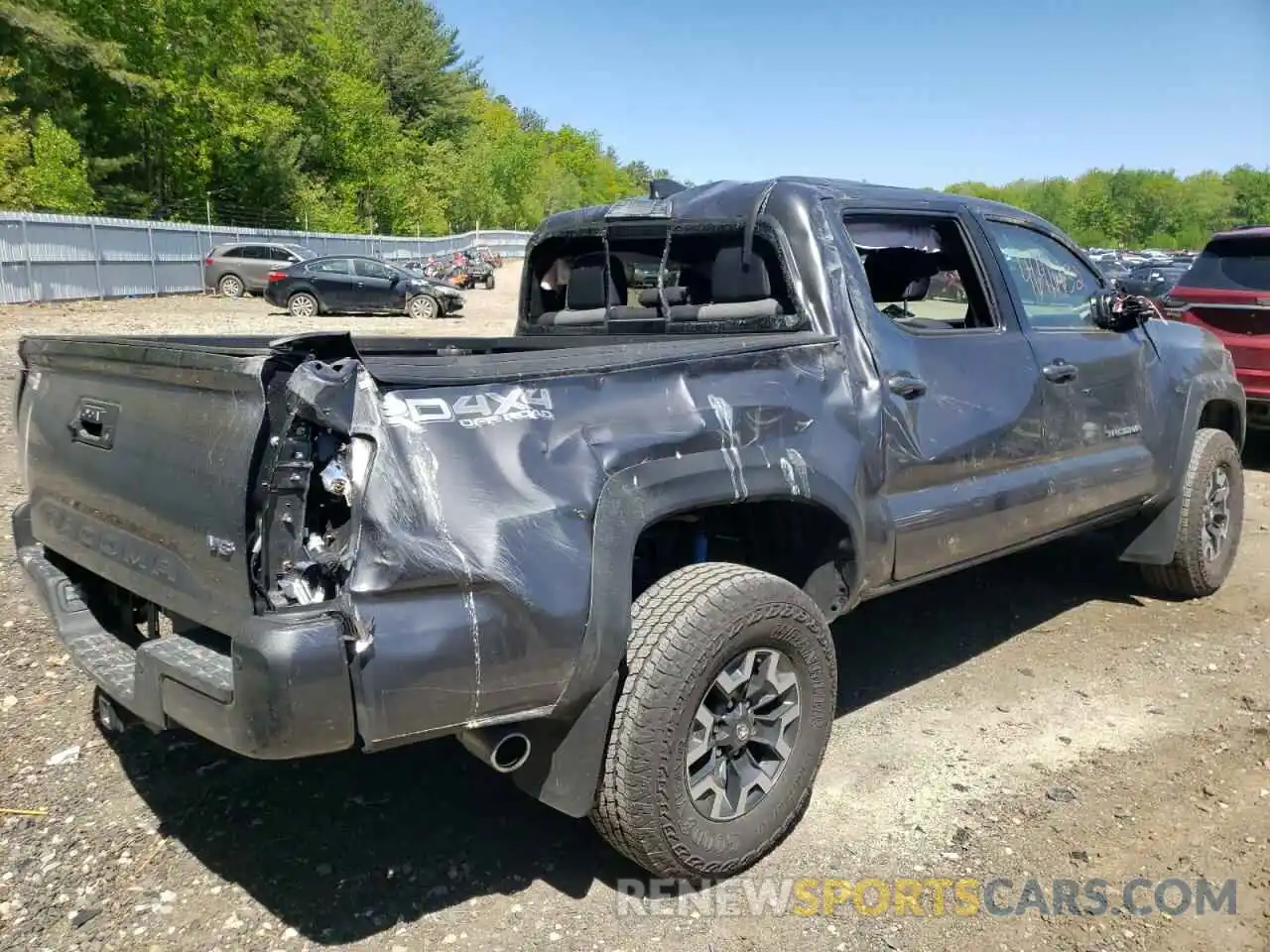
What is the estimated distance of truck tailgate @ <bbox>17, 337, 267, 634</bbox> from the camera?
2225 millimetres

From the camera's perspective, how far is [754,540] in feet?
10.7

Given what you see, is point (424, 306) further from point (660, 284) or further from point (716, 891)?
point (716, 891)

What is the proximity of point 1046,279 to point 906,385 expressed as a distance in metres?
1.34

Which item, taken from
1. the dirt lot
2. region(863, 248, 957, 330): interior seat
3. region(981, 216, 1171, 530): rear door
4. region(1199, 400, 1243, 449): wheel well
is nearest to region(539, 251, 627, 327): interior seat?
region(863, 248, 957, 330): interior seat

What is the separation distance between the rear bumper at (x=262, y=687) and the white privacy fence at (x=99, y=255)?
22.6 metres

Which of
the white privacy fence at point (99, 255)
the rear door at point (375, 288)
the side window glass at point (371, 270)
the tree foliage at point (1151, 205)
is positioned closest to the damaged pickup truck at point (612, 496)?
the rear door at point (375, 288)

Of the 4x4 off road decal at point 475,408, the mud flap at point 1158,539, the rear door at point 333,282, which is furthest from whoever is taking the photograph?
the rear door at point 333,282

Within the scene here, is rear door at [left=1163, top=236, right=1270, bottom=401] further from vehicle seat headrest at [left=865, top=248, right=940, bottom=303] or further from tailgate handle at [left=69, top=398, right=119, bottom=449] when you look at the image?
tailgate handle at [left=69, top=398, right=119, bottom=449]

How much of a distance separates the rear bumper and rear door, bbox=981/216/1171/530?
2.86 meters

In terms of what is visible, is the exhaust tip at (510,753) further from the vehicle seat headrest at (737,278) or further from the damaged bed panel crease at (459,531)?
the vehicle seat headrest at (737,278)

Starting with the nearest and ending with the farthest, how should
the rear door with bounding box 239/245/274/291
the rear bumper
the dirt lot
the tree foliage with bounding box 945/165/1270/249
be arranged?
the rear bumper → the dirt lot → the rear door with bounding box 239/245/274/291 → the tree foliage with bounding box 945/165/1270/249

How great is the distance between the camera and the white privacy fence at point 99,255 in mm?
21656

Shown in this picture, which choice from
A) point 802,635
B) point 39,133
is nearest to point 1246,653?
point 802,635

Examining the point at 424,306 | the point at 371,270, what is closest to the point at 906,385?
the point at 424,306
